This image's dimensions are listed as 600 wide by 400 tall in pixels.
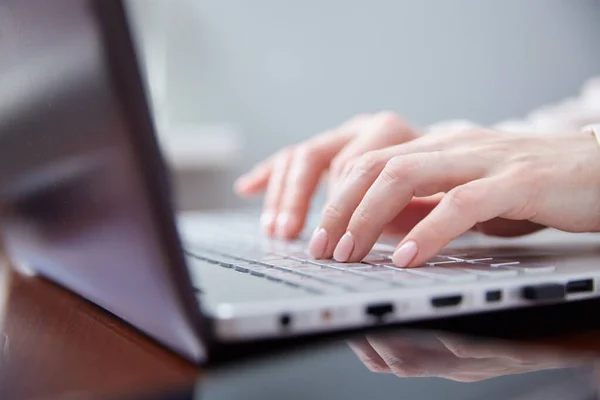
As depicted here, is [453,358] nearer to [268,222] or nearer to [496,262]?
[496,262]

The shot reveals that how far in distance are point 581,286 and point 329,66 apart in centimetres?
195

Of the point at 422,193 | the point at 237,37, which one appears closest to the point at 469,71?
the point at 237,37

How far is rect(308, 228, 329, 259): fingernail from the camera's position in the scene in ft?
1.86

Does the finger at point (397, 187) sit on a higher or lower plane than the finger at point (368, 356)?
higher

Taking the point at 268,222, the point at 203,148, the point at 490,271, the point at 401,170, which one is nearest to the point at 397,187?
the point at 401,170

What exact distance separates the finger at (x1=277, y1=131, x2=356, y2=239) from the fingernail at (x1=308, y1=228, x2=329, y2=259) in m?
0.26

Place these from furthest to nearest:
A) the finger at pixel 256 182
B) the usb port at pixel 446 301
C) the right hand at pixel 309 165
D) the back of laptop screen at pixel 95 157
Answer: the finger at pixel 256 182
the right hand at pixel 309 165
the usb port at pixel 446 301
the back of laptop screen at pixel 95 157

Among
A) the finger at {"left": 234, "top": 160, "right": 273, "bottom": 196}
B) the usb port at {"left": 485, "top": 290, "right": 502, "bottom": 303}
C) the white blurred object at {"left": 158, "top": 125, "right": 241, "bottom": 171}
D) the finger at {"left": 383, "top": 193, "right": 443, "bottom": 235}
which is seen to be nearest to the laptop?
the usb port at {"left": 485, "top": 290, "right": 502, "bottom": 303}

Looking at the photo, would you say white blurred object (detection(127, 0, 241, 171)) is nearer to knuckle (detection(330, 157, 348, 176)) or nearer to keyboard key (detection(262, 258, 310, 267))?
knuckle (detection(330, 157, 348, 176))

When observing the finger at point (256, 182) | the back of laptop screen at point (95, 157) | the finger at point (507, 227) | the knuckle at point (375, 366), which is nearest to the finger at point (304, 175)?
the finger at point (256, 182)

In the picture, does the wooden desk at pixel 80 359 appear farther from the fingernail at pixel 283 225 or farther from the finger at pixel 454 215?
the fingernail at pixel 283 225

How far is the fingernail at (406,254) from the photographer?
0.50 metres

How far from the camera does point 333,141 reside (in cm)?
92

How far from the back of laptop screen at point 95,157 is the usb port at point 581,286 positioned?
0.86 ft
